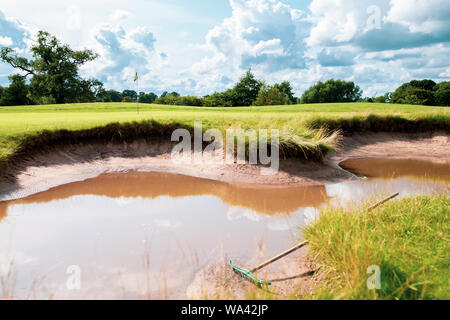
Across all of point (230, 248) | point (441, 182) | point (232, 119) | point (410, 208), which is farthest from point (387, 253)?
point (232, 119)

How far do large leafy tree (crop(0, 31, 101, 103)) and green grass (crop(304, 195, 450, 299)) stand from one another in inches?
1706

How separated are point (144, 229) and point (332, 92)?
3360 inches

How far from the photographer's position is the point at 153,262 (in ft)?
13.3

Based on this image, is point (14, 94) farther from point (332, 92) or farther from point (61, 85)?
point (332, 92)

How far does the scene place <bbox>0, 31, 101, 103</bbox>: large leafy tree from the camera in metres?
38.2

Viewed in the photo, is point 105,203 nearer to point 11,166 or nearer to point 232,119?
point 11,166

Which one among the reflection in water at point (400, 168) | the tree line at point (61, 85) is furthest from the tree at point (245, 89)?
the reflection in water at point (400, 168)

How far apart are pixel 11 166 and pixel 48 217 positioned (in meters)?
3.23

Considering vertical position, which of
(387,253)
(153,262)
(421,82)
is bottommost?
(153,262)

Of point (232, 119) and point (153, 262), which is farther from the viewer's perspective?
point (232, 119)

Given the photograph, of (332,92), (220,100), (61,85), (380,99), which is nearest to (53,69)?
(61,85)

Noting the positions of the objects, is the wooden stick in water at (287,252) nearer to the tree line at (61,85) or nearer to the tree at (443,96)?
the tree line at (61,85)

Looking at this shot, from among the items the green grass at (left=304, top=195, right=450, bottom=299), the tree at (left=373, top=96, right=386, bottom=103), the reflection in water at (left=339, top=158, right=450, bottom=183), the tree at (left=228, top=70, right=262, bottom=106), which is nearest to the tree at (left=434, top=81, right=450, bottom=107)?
the tree at (left=373, top=96, right=386, bottom=103)

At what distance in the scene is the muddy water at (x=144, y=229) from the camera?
3.70 metres
